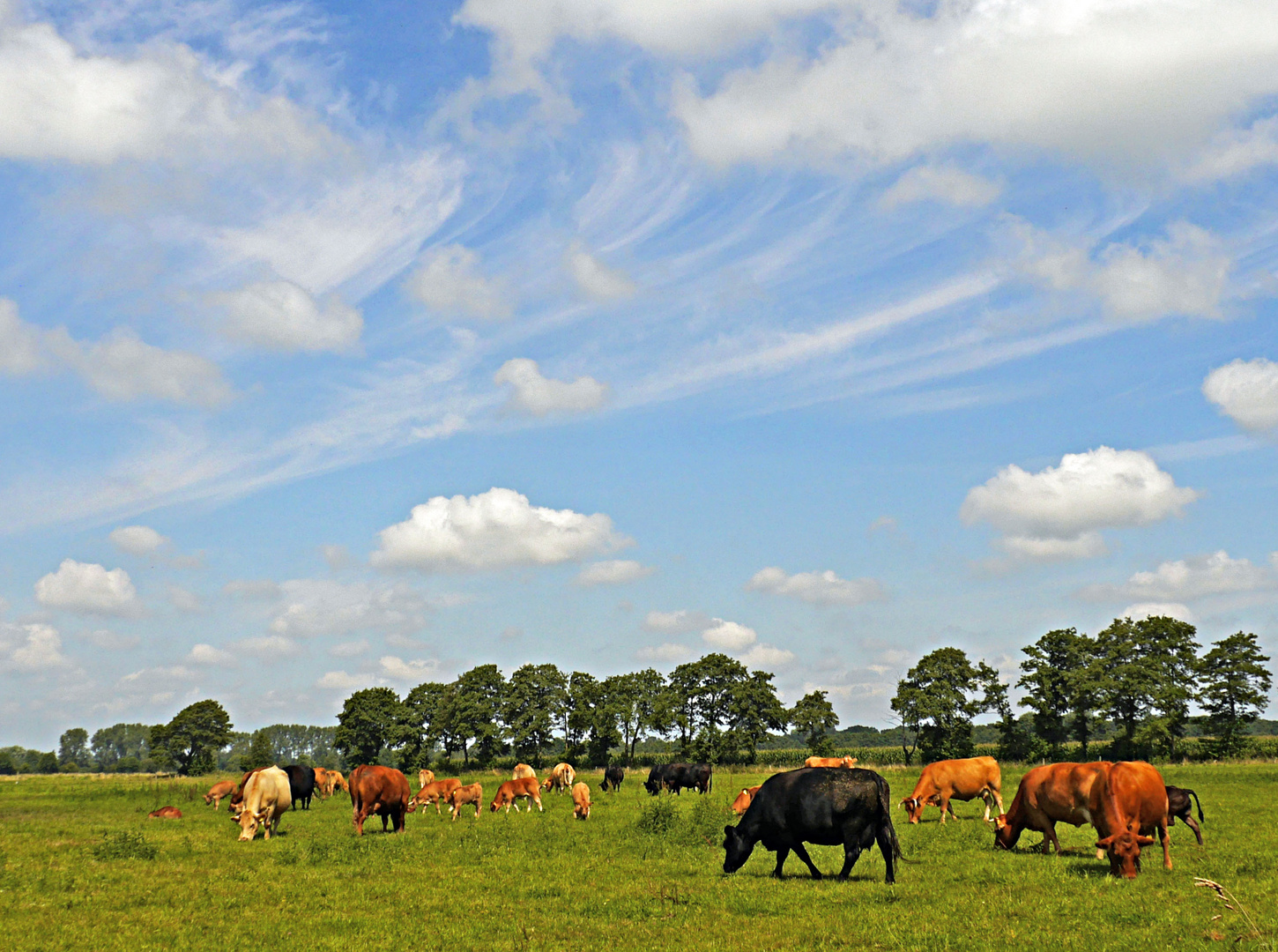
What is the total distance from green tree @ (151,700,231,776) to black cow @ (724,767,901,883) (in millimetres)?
116784

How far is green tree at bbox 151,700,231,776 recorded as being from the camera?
11625 centimetres

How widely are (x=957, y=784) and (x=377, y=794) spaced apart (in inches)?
810

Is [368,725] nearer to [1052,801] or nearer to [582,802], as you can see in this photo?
[582,802]

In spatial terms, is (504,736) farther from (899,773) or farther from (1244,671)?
(1244,671)

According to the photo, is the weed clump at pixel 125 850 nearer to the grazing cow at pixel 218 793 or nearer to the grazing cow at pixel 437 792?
the grazing cow at pixel 437 792

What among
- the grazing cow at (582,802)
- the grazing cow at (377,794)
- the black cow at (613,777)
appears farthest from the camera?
the black cow at (613,777)

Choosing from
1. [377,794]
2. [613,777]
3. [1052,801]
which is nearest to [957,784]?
[1052,801]

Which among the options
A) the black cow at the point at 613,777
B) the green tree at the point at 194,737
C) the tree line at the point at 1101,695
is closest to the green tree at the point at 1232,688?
the tree line at the point at 1101,695

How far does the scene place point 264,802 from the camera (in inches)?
1189

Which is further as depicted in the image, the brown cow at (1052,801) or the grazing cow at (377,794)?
the grazing cow at (377,794)

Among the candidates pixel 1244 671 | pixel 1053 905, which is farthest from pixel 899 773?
pixel 1053 905

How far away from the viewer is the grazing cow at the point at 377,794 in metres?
30.2

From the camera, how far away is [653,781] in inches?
2076

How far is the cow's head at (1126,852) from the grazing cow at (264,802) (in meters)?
25.2
